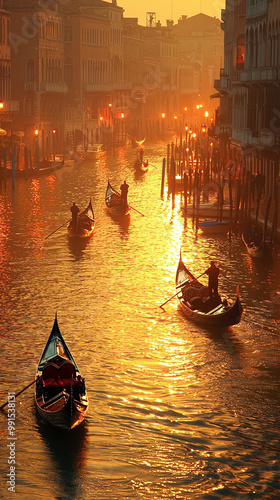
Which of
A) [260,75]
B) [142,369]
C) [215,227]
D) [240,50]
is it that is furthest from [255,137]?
[142,369]

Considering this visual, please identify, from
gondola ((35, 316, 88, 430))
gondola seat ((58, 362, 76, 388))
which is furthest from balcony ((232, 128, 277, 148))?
gondola seat ((58, 362, 76, 388))

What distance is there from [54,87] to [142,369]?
175 feet

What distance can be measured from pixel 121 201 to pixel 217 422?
2308cm

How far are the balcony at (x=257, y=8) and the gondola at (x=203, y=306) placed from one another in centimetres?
1743

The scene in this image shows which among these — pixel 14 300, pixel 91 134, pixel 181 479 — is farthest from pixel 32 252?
pixel 91 134

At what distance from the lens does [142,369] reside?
19281mm

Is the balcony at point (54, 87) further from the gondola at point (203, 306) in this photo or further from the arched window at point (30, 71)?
the gondola at point (203, 306)

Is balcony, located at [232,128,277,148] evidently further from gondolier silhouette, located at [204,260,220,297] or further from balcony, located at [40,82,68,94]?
balcony, located at [40,82,68,94]

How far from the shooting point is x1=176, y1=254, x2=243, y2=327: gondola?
2133 centimetres

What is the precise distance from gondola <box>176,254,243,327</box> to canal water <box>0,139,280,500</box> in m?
0.26

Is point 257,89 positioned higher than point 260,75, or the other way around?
point 260,75

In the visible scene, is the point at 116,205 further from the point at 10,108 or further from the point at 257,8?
the point at 10,108

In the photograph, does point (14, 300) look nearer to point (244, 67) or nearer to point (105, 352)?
point (105, 352)

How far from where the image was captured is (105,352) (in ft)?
66.9
